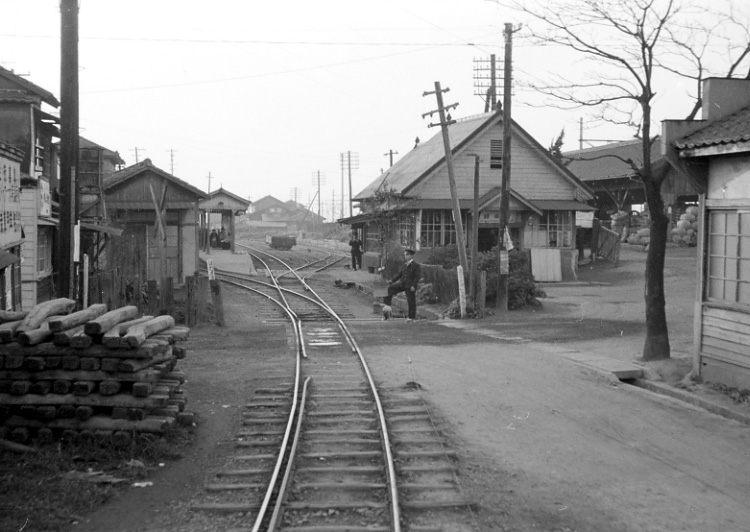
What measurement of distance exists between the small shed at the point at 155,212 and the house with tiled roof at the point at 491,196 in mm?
8900

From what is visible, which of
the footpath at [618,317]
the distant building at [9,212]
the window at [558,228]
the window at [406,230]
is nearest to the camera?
the footpath at [618,317]

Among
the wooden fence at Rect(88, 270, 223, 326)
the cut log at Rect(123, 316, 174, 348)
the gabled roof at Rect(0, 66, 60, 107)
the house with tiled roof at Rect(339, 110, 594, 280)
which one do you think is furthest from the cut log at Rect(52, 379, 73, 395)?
the house with tiled roof at Rect(339, 110, 594, 280)

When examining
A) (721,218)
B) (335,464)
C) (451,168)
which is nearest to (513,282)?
(451,168)

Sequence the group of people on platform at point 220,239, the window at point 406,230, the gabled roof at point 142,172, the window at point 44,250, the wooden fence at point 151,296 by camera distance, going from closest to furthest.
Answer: the wooden fence at point 151,296
the window at point 44,250
the gabled roof at point 142,172
the window at point 406,230
the group of people on platform at point 220,239

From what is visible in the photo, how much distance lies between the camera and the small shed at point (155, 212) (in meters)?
31.3

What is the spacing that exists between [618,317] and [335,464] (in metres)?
15.5

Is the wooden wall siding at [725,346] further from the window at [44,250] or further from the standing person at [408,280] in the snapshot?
the window at [44,250]

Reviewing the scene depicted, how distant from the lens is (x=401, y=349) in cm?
1620

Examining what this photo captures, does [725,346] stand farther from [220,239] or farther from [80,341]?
[220,239]

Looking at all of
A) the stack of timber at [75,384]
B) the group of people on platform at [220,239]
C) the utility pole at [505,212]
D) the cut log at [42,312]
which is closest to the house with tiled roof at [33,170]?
the cut log at [42,312]

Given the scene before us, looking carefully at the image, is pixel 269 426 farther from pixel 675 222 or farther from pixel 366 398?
pixel 675 222

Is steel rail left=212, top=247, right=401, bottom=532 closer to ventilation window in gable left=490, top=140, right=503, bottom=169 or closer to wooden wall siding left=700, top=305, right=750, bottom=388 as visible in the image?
wooden wall siding left=700, top=305, right=750, bottom=388

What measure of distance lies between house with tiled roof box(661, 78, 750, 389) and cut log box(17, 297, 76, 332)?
8502 millimetres

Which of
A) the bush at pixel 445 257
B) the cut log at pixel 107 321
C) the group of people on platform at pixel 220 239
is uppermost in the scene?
the group of people on platform at pixel 220 239
